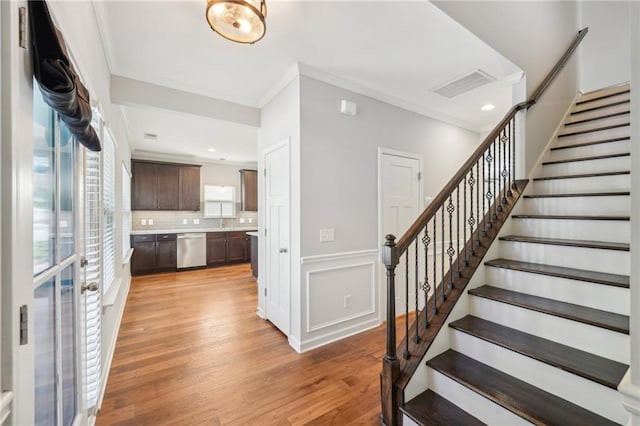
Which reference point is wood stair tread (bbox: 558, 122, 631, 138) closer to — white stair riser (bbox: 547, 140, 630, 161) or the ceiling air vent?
white stair riser (bbox: 547, 140, 630, 161)

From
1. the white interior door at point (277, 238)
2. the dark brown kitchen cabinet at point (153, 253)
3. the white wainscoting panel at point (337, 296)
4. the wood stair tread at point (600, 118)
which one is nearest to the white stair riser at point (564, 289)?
the white wainscoting panel at point (337, 296)

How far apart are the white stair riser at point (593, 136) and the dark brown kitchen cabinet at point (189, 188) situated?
6.68 m

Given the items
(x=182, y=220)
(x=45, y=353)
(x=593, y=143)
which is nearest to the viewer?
(x=45, y=353)

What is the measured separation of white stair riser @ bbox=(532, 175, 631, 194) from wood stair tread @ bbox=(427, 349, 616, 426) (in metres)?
1.78

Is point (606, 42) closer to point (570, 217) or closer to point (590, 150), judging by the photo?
point (590, 150)

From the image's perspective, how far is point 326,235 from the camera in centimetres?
280

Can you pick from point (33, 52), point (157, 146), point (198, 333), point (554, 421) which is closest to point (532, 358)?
point (554, 421)

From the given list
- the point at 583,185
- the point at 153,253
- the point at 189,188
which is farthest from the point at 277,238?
the point at 189,188

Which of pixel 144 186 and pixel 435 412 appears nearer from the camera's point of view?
pixel 435 412

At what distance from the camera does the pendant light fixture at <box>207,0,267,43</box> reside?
1.62 metres

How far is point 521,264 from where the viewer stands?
200cm

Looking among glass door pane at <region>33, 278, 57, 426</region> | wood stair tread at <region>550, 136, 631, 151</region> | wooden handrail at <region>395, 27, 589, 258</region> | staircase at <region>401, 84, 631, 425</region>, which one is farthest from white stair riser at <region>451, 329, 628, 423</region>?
wood stair tread at <region>550, 136, 631, 151</region>

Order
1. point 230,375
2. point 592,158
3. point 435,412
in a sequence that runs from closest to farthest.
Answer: point 435,412 → point 230,375 → point 592,158

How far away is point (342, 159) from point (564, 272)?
2.02 metres
